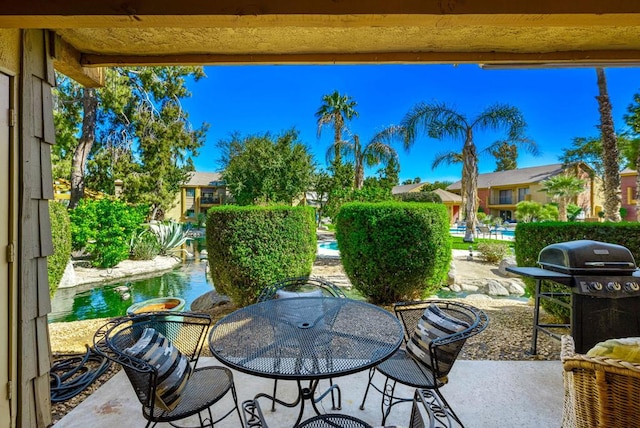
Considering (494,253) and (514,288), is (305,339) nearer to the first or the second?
(514,288)

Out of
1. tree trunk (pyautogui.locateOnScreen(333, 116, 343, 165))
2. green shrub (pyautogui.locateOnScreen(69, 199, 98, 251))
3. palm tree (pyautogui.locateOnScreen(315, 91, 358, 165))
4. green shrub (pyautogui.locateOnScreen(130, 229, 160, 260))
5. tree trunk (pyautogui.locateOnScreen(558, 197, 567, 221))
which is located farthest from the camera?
tree trunk (pyautogui.locateOnScreen(558, 197, 567, 221))

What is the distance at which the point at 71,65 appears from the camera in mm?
2488

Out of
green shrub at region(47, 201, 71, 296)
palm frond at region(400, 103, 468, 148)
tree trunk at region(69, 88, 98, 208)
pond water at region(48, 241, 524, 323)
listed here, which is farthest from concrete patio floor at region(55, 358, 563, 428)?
tree trunk at region(69, 88, 98, 208)

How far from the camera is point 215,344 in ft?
6.11

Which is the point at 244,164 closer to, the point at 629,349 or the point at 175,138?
the point at 175,138

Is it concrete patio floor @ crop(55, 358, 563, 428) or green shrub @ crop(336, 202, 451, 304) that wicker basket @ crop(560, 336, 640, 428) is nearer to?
concrete patio floor @ crop(55, 358, 563, 428)

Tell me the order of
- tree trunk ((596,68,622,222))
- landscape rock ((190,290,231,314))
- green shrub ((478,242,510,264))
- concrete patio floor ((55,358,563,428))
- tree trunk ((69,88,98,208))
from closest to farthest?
concrete patio floor ((55,358,563,428)) → landscape rock ((190,290,231,314)) → tree trunk ((596,68,622,222)) → green shrub ((478,242,510,264)) → tree trunk ((69,88,98,208))

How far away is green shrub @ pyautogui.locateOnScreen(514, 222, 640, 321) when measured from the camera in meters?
3.38

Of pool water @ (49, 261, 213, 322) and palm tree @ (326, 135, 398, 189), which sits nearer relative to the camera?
pool water @ (49, 261, 213, 322)

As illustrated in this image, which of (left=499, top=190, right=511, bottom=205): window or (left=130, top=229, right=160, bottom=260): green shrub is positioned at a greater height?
(left=499, top=190, right=511, bottom=205): window

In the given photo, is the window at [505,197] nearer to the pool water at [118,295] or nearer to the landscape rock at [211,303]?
the pool water at [118,295]

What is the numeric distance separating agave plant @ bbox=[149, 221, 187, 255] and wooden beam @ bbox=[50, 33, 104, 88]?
889cm

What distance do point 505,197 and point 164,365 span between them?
33.4 m

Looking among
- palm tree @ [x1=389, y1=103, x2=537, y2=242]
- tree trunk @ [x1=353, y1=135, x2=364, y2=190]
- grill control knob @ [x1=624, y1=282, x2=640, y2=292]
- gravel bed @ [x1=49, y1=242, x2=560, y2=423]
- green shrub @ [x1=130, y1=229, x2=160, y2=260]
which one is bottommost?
gravel bed @ [x1=49, y1=242, x2=560, y2=423]
